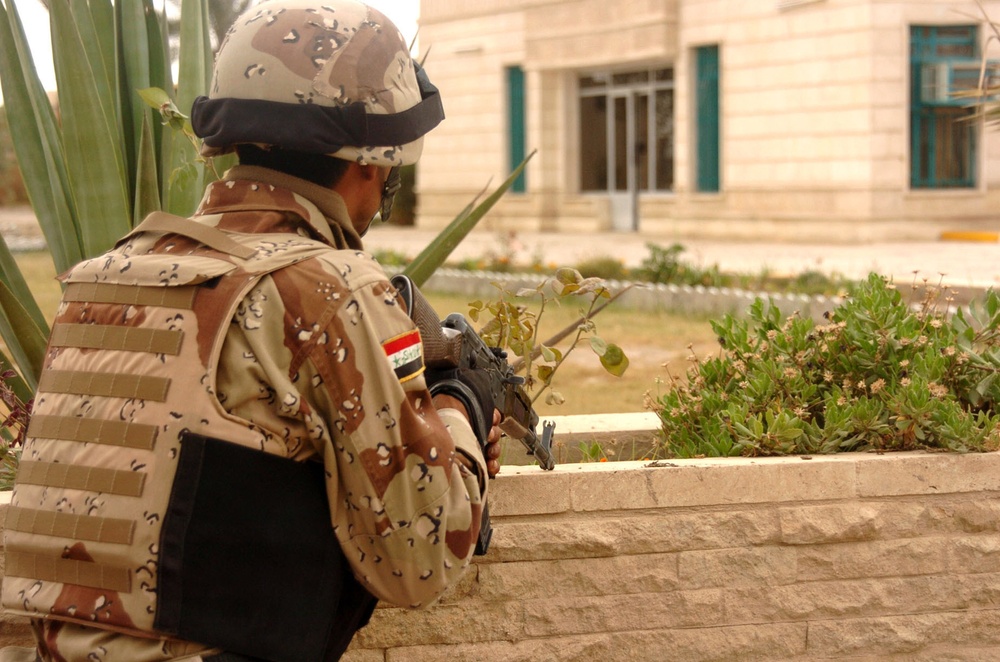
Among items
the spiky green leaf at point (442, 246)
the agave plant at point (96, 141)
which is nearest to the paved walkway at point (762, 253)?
the spiky green leaf at point (442, 246)

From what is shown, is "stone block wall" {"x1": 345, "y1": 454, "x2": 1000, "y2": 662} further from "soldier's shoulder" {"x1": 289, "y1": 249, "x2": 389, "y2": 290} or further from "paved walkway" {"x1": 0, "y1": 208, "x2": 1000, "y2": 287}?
"paved walkway" {"x1": 0, "y1": 208, "x2": 1000, "y2": 287}

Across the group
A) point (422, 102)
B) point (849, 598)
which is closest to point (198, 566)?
point (422, 102)

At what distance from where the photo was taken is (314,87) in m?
1.86

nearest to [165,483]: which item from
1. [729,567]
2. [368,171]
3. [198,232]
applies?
[198,232]

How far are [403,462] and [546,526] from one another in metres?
1.35

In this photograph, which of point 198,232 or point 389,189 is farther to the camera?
point 389,189

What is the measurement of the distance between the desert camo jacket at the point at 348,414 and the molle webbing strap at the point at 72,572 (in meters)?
0.07

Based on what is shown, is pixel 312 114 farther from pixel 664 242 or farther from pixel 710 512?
pixel 664 242

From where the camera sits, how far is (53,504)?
178 centimetres

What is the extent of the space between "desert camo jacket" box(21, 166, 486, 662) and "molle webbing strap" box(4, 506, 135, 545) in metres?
0.14

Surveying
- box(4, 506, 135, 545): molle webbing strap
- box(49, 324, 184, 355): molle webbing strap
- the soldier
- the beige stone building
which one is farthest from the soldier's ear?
the beige stone building

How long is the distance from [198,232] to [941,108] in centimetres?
1810

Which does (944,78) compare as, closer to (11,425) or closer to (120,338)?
(11,425)

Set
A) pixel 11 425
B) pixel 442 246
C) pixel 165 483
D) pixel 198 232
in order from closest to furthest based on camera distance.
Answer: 1. pixel 165 483
2. pixel 198 232
3. pixel 11 425
4. pixel 442 246
